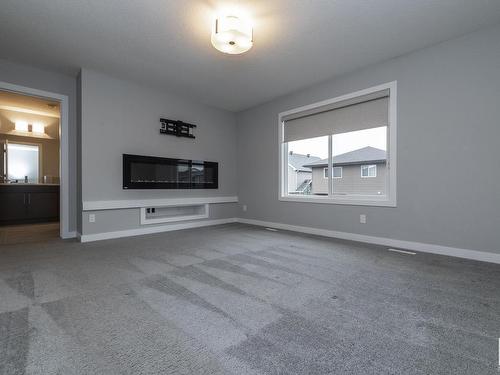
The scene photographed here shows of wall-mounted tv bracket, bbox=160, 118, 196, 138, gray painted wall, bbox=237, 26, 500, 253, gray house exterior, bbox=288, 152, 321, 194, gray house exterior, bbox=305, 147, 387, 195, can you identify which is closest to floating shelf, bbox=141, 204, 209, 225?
wall-mounted tv bracket, bbox=160, 118, 196, 138

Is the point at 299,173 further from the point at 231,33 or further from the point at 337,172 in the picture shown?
the point at 231,33

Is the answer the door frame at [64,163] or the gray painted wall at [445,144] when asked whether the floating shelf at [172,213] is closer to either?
the door frame at [64,163]

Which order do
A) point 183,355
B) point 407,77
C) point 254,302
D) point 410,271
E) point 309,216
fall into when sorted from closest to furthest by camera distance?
point 183,355 < point 254,302 < point 410,271 < point 407,77 < point 309,216

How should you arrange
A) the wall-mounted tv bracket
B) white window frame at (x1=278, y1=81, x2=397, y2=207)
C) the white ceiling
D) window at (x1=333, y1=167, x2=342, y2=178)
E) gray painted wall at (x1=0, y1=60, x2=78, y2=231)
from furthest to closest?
the wall-mounted tv bracket
window at (x1=333, y1=167, x2=342, y2=178)
gray painted wall at (x1=0, y1=60, x2=78, y2=231)
white window frame at (x1=278, y1=81, x2=397, y2=207)
the white ceiling

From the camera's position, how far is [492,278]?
2.09 meters

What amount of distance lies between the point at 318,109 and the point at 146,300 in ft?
11.8

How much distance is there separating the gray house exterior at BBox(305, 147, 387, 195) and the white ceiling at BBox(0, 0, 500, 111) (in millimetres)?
1257

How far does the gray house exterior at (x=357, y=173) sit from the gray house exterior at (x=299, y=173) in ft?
0.62

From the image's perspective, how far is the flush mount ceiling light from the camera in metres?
2.30

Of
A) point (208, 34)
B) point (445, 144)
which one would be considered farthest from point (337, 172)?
point (208, 34)

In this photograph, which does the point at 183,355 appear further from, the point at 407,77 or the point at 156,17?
the point at 407,77

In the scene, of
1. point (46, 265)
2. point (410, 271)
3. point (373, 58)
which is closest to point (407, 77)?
point (373, 58)

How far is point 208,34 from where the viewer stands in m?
2.65

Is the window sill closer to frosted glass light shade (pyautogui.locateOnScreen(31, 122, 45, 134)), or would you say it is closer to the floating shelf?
the floating shelf
